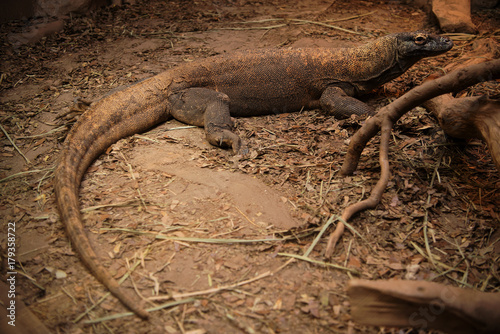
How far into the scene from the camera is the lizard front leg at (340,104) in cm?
433

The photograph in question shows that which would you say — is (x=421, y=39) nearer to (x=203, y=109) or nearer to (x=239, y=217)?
(x=203, y=109)

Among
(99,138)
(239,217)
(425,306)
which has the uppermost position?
(425,306)

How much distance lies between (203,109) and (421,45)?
9.35 feet

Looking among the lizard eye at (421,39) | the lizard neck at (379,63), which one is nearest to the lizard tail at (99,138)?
the lizard neck at (379,63)

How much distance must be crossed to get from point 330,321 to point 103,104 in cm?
313

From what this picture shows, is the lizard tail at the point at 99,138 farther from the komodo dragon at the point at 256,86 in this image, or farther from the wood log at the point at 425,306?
the wood log at the point at 425,306

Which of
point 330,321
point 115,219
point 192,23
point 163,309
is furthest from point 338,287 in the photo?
point 192,23

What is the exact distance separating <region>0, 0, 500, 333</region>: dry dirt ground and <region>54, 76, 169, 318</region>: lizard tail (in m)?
0.11

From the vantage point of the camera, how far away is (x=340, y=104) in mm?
4402

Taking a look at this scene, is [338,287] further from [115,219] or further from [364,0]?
[364,0]

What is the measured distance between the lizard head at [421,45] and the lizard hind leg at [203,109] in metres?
2.35

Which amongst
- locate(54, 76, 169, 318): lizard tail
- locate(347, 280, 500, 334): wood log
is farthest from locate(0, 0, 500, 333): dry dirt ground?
locate(347, 280, 500, 334): wood log

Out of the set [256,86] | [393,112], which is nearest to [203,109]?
[256,86]

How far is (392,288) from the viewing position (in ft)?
5.94
